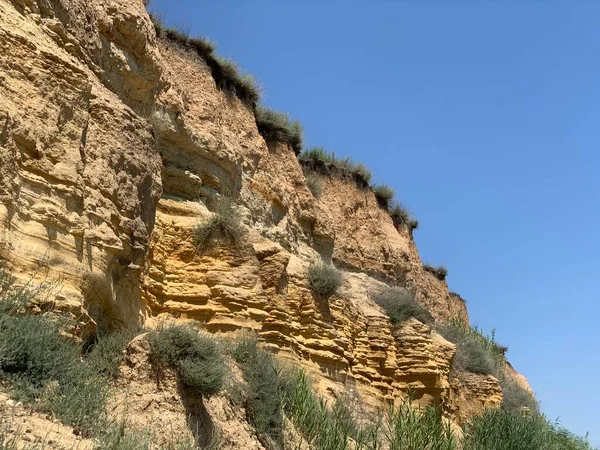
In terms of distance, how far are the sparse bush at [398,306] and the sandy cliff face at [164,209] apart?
13.0 inches

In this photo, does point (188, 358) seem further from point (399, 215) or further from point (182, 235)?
point (399, 215)

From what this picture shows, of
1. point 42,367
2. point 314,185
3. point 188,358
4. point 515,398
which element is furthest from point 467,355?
point 42,367

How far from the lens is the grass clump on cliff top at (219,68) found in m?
15.6

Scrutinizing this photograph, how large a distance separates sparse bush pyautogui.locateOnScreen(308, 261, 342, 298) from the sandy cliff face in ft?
0.88

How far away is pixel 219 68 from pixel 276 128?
267 centimetres

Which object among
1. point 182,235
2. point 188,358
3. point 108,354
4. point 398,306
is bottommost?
point 108,354

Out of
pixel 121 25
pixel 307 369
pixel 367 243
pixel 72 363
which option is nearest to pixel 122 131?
pixel 121 25

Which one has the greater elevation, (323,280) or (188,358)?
(323,280)

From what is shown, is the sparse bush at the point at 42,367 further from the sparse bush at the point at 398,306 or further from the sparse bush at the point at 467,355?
the sparse bush at the point at 467,355

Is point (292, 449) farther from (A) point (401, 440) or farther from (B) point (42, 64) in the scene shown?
(B) point (42, 64)

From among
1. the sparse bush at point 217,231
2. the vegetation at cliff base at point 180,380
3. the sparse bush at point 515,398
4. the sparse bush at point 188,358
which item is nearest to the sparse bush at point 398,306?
the vegetation at cliff base at point 180,380

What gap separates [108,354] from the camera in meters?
7.79

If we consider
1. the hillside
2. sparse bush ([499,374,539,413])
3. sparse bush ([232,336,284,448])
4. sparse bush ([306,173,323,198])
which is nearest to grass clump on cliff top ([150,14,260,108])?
the hillside

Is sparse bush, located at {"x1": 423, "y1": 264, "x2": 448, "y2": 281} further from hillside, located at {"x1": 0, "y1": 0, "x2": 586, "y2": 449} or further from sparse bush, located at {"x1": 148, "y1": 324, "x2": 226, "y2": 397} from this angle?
sparse bush, located at {"x1": 148, "y1": 324, "x2": 226, "y2": 397}
